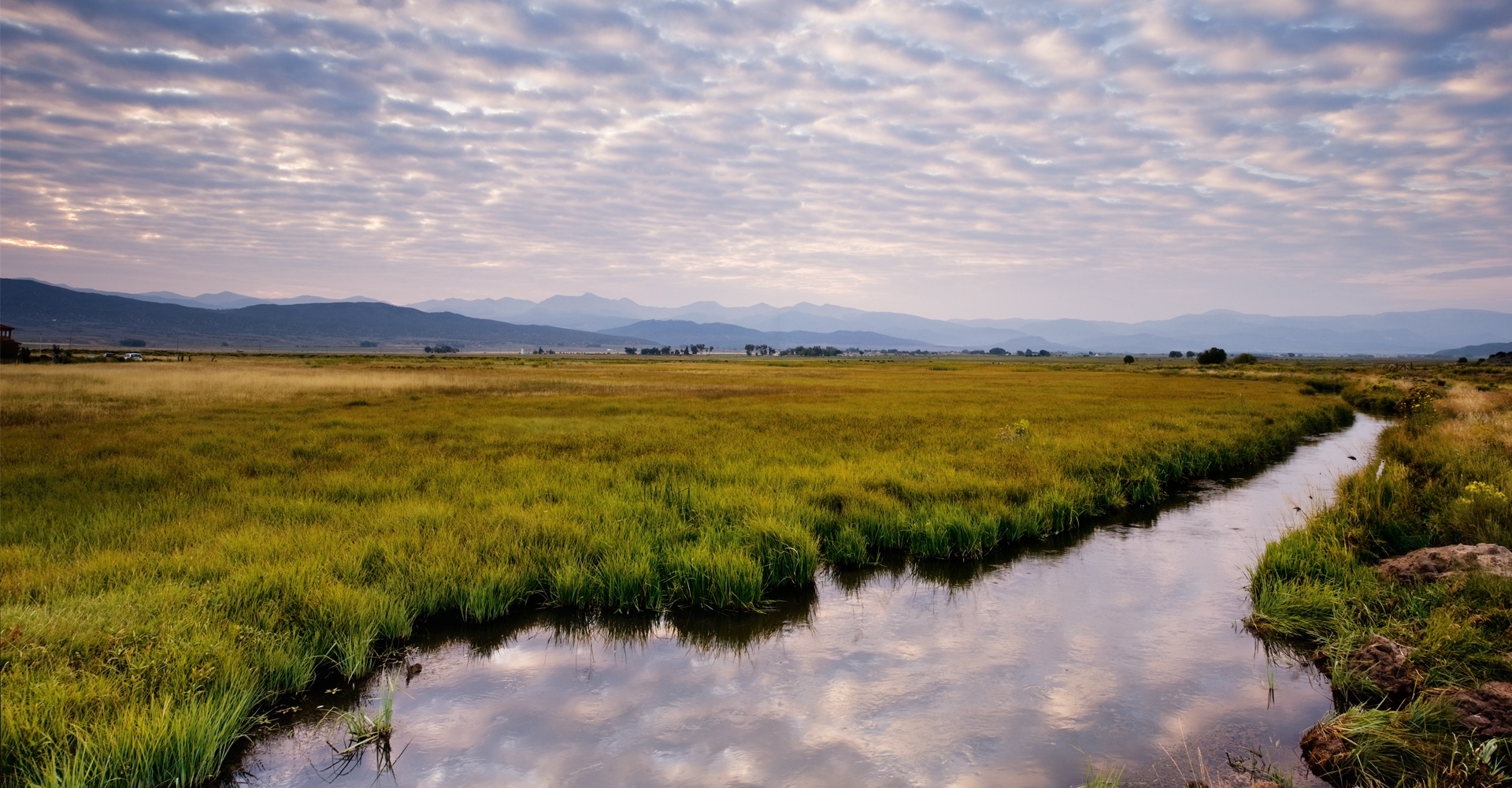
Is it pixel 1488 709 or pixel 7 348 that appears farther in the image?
pixel 7 348

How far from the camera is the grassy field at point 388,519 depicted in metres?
6.45

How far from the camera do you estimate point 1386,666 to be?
7570 millimetres

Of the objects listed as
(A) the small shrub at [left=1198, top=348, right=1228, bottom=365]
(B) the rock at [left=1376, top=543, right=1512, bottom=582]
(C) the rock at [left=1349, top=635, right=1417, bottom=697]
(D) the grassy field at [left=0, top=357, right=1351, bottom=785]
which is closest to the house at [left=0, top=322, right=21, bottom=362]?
(D) the grassy field at [left=0, top=357, right=1351, bottom=785]

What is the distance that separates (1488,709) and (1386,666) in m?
1.26

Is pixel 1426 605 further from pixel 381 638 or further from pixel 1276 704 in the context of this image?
pixel 381 638

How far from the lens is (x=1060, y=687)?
7.98 meters

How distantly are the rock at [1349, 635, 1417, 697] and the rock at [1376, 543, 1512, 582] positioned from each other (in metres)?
2.41

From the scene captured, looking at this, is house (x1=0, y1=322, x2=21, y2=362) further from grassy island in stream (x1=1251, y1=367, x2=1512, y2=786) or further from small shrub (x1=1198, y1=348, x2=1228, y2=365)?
small shrub (x1=1198, y1=348, x2=1228, y2=365)

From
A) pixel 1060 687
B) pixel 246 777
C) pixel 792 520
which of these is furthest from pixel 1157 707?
pixel 246 777

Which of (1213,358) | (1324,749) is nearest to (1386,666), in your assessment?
(1324,749)

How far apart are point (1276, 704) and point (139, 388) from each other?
45.5m

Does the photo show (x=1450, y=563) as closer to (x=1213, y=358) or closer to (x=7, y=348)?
(x=7, y=348)

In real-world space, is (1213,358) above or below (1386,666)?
above

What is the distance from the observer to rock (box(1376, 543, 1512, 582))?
360 inches
